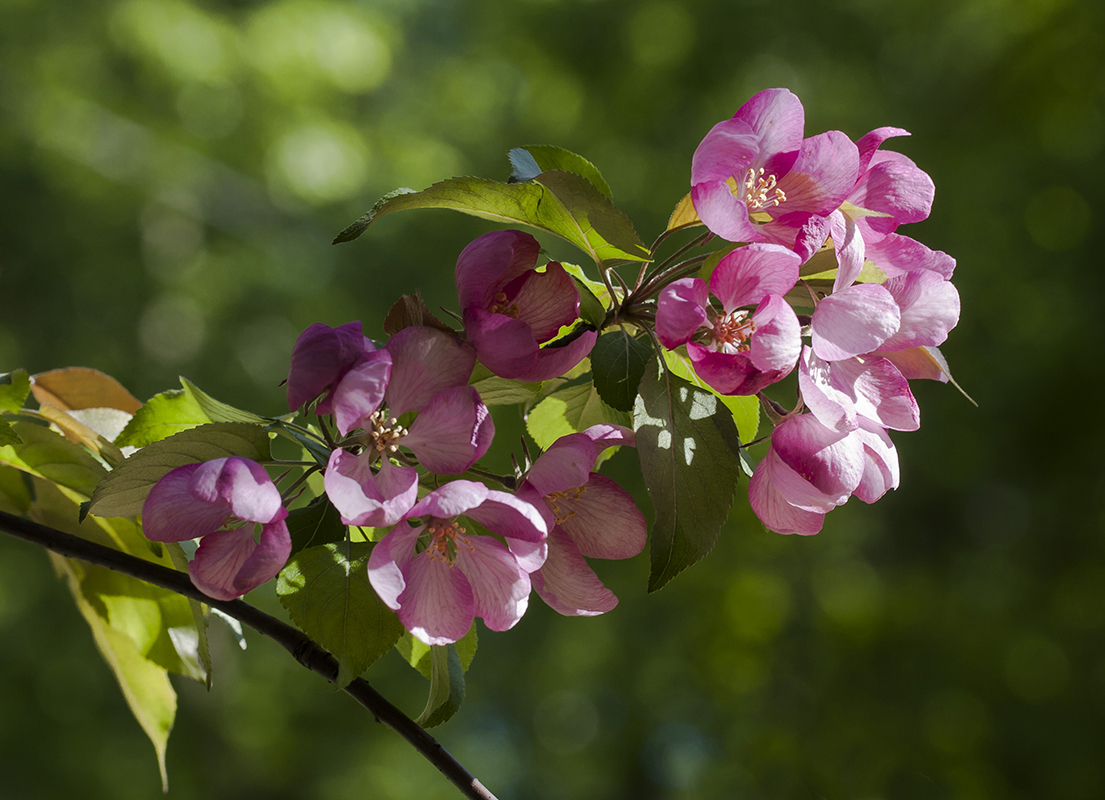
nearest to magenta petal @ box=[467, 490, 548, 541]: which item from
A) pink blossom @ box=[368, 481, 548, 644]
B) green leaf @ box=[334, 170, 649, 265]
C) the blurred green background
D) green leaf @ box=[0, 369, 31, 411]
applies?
pink blossom @ box=[368, 481, 548, 644]

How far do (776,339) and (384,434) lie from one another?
0.14m

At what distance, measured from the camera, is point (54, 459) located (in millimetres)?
450

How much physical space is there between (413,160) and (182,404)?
394 centimetres

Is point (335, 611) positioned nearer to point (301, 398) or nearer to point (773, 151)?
point (301, 398)

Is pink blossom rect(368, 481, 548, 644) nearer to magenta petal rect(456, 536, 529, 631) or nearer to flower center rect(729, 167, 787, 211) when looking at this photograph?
magenta petal rect(456, 536, 529, 631)

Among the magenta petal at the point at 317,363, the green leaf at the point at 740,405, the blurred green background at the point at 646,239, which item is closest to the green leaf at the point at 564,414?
the green leaf at the point at 740,405

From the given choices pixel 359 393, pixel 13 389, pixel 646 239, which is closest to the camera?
pixel 359 393

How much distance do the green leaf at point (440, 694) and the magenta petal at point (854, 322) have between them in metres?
0.19

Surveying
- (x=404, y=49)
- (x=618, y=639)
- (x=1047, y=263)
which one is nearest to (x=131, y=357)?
(x=404, y=49)

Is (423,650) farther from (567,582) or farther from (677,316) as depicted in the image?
(677,316)

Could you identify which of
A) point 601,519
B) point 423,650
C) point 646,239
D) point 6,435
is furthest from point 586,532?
point 646,239

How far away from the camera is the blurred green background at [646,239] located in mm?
3906

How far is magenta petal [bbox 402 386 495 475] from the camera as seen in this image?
0.31 meters

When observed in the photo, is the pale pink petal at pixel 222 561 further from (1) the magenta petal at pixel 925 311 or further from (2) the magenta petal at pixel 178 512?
(1) the magenta petal at pixel 925 311
